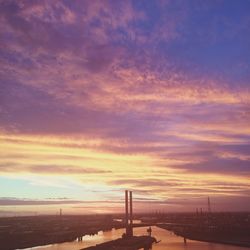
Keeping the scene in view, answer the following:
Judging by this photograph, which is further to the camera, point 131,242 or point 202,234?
point 202,234

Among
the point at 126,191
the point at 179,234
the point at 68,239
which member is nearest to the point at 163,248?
the point at 68,239

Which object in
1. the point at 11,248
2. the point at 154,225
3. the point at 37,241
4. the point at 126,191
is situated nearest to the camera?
the point at 11,248

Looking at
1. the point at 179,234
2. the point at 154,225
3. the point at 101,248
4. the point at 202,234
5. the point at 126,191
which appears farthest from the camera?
the point at 154,225

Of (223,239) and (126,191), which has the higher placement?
(126,191)

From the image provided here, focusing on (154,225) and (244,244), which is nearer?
(244,244)

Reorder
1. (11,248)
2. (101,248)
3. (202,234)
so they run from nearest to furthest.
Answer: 1. (101,248)
2. (11,248)
3. (202,234)

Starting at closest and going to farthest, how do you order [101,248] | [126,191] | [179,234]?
[101,248] → [179,234] → [126,191]

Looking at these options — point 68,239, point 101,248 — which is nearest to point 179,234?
point 68,239

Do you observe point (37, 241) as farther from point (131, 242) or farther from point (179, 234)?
point (179, 234)

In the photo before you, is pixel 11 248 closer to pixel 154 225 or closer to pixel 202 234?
pixel 202 234
